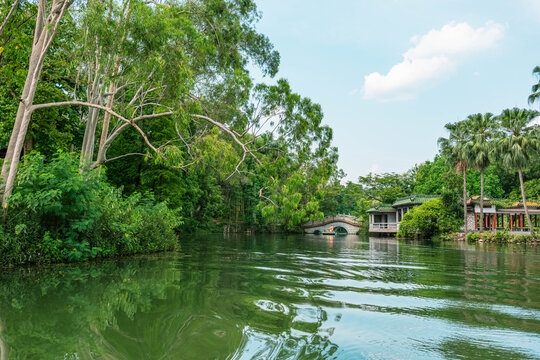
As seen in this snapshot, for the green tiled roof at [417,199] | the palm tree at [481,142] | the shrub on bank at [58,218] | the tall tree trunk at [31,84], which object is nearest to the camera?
the shrub on bank at [58,218]

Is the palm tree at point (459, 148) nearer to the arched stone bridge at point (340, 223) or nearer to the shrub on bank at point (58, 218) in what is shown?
the arched stone bridge at point (340, 223)

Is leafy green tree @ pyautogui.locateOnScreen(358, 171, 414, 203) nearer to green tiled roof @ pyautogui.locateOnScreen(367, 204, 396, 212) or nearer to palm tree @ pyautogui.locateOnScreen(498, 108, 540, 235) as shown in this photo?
green tiled roof @ pyautogui.locateOnScreen(367, 204, 396, 212)

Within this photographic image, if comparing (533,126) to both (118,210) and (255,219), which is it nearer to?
(255,219)

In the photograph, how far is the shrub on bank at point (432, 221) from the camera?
32938 mm

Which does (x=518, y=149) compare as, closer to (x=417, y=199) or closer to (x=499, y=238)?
(x=499, y=238)

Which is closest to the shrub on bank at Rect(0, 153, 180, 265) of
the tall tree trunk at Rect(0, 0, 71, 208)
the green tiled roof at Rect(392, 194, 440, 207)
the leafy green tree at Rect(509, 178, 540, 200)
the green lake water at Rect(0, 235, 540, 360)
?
the tall tree trunk at Rect(0, 0, 71, 208)

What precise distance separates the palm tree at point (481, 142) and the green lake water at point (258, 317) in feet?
93.3

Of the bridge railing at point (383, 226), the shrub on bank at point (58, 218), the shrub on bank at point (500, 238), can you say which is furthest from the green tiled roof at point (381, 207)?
the shrub on bank at point (58, 218)

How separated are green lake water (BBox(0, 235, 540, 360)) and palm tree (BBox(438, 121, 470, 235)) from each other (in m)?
28.4

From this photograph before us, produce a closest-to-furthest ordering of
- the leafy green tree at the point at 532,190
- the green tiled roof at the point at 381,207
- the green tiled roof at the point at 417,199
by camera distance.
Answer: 1. the green tiled roof at the point at 417,199
2. the leafy green tree at the point at 532,190
3. the green tiled roof at the point at 381,207

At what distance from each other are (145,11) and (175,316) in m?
7.63

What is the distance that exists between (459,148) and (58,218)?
1322 inches

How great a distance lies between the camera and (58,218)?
25.3 ft

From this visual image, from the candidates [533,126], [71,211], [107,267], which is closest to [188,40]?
[71,211]
